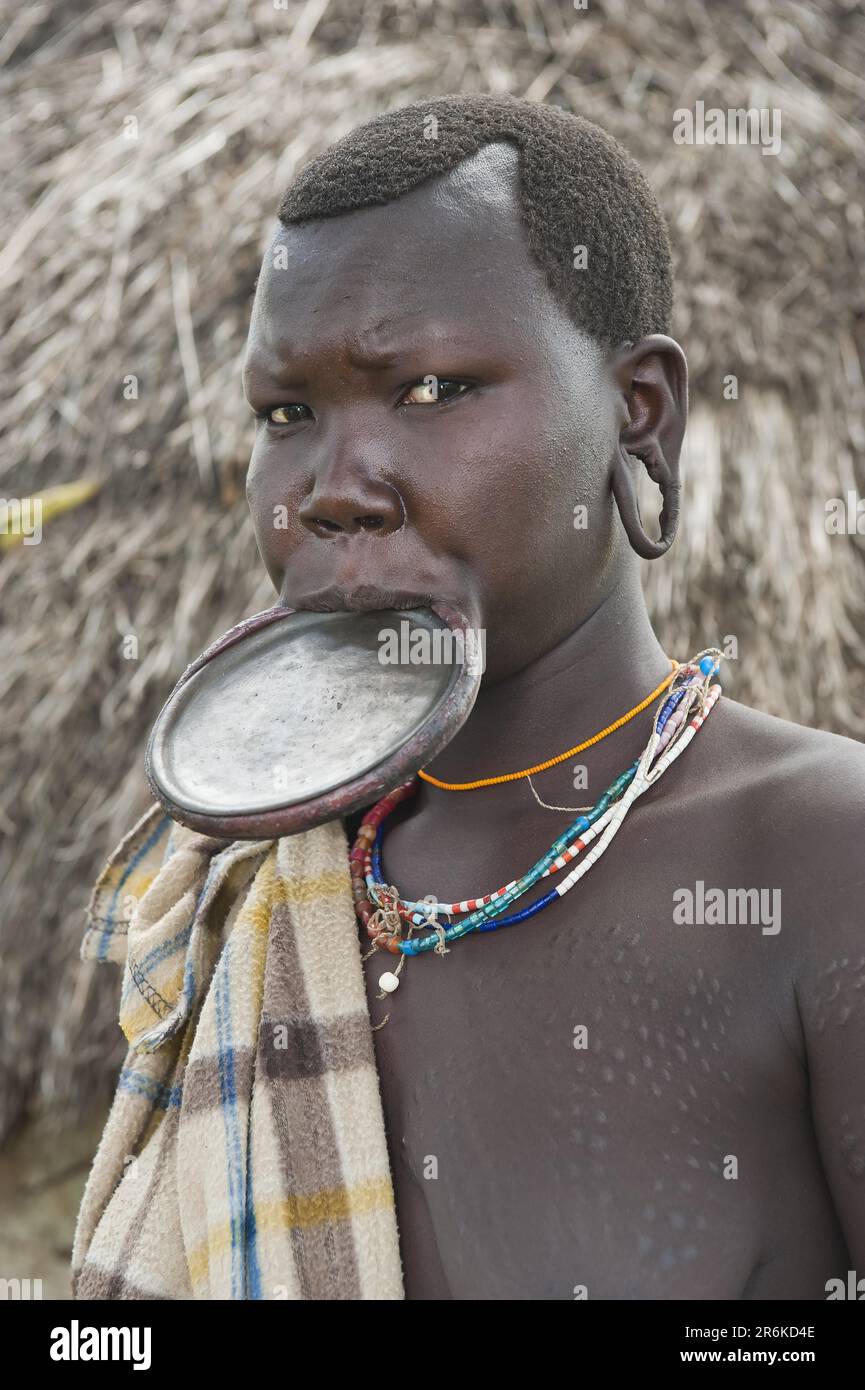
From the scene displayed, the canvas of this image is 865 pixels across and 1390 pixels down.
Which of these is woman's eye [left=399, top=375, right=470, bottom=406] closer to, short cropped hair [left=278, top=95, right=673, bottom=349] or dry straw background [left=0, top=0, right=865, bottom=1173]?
short cropped hair [left=278, top=95, right=673, bottom=349]

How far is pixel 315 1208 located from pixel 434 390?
2.73 feet

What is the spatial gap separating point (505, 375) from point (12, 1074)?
2718 millimetres

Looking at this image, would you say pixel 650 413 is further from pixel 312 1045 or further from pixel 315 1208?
pixel 315 1208

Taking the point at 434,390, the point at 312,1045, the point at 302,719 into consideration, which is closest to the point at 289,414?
the point at 434,390

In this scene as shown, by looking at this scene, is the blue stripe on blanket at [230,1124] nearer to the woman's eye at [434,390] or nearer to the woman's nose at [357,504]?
the woman's nose at [357,504]

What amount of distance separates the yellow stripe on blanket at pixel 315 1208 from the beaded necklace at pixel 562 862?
206 mm

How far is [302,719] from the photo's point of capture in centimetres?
136

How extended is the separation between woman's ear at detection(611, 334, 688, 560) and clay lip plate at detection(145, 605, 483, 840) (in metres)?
0.28

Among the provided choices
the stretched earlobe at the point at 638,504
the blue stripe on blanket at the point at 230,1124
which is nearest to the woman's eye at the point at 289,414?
the stretched earlobe at the point at 638,504

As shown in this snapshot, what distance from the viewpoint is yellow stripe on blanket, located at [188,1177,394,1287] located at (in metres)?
1.40

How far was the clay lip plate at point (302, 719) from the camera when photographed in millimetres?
1233
